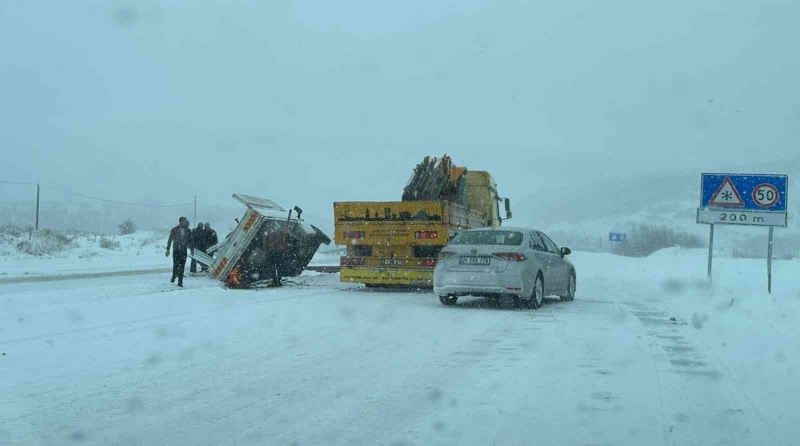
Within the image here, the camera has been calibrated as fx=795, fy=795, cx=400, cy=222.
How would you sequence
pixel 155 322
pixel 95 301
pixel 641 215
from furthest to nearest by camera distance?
pixel 641 215 → pixel 95 301 → pixel 155 322

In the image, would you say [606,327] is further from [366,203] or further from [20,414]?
[20,414]

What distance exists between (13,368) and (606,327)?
7.70 meters

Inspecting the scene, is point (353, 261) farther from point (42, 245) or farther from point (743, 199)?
point (42, 245)

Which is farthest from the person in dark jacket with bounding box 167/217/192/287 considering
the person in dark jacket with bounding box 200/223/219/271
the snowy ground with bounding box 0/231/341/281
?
the snowy ground with bounding box 0/231/341/281

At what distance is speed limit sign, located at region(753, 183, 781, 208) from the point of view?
17.1 metres

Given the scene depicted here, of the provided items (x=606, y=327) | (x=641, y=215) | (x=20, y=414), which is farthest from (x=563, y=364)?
(x=641, y=215)

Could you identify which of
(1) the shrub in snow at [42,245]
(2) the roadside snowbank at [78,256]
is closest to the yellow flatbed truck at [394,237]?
(2) the roadside snowbank at [78,256]

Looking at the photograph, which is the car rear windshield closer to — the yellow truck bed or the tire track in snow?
the yellow truck bed

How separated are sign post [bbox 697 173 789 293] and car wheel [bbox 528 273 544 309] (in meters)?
5.63

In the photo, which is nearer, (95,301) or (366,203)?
(95,301)

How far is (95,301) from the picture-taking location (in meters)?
13.4

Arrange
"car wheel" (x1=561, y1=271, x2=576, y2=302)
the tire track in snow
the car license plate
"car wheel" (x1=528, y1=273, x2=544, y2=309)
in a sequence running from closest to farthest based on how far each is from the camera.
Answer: the tire track in snow, the car license plate, "car wheel" (x1=528, y1=273, x2=544, y2=309), "car wheel" (x1=561, y1=271, x2=576, y2=302)

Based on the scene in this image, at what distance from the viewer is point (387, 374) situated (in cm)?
768

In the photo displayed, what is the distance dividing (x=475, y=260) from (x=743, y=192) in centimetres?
763
